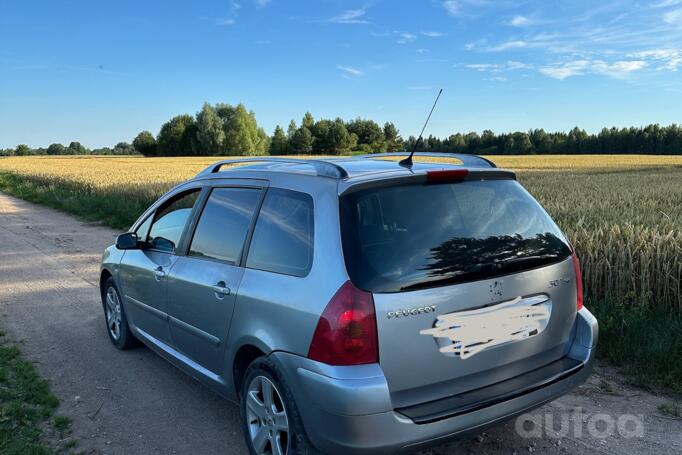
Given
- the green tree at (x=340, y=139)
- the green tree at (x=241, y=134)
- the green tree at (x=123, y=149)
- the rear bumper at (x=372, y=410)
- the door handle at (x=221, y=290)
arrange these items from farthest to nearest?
the green tree at (x=123, y=149)
the green tree at (x=241, y=134)
the green tree at (x=340, y=139)
the door handle at (x=221, y=290)
the rear bumper at (x=372, y=410)

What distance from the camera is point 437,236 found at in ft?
8.63

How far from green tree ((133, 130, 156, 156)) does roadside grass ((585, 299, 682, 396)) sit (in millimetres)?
109135

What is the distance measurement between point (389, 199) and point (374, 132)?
9787 centimetres

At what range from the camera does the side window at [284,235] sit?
2.67m

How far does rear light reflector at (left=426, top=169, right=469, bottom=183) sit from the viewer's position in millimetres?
2764

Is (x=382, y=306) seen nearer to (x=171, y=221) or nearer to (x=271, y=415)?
(x=271, y=415)

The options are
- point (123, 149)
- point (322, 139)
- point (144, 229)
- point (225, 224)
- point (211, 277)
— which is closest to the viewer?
point (211, 277)

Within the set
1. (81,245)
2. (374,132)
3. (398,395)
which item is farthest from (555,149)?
(398,395)

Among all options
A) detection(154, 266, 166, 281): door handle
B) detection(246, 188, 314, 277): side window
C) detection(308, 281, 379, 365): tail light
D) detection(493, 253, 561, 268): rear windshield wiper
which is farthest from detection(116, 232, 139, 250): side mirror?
detection(493, 253, 561, 268): rear windshield wiper

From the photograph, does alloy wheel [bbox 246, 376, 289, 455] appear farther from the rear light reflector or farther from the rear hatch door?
the rear light reflector

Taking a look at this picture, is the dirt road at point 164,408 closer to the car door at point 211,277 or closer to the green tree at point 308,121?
the car door at point 211,277

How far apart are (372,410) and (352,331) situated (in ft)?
1.14

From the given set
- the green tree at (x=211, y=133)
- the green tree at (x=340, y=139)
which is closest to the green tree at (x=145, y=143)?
the green tree at (x=211, y=133)

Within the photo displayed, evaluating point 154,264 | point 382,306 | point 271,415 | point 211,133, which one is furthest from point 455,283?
point 211,133
